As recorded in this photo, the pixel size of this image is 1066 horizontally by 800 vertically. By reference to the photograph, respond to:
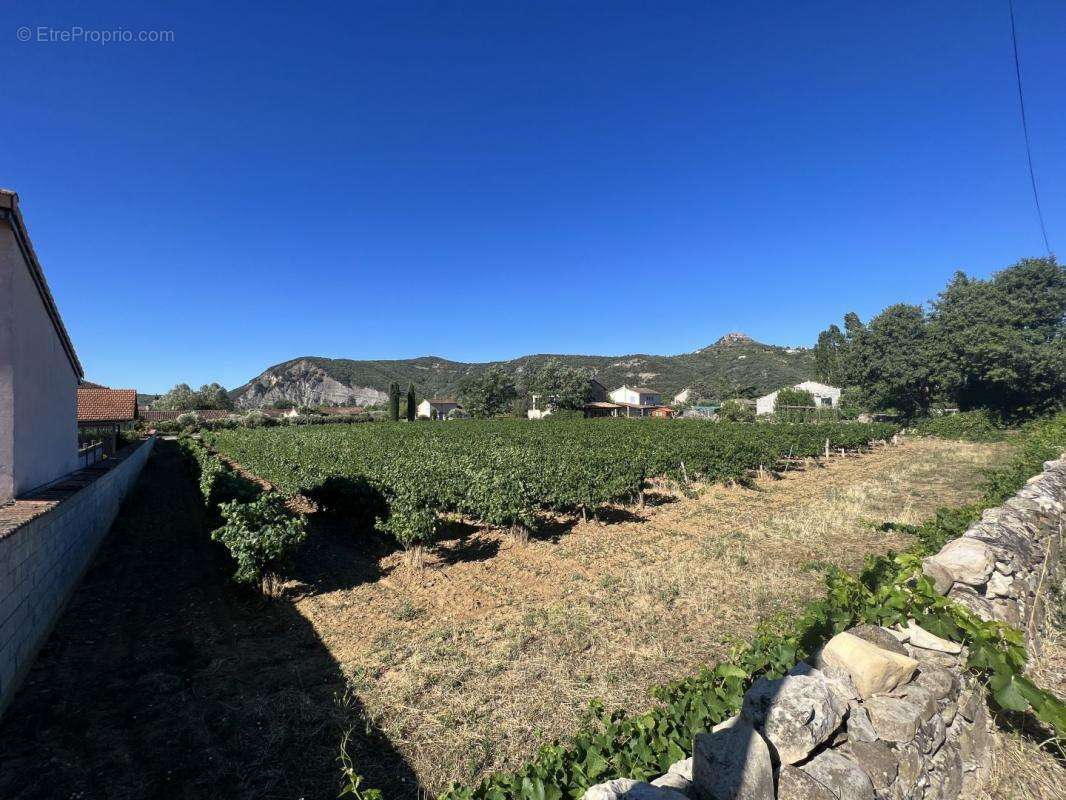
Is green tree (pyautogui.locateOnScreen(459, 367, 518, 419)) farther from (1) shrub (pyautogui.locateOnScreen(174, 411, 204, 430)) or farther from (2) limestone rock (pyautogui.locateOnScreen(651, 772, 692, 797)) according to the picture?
(2) limestone rock (pyautogui.locateOnScreen(651, 772, 692, 797))

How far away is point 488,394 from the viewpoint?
80.1 m

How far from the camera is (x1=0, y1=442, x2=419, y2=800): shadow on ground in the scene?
3.75 metres

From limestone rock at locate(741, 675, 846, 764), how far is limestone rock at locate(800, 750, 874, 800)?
2.3 inches

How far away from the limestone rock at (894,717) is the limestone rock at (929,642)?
0.70 meters

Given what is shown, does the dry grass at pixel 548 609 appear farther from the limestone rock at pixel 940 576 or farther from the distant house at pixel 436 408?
the distant house at pixel 436 408

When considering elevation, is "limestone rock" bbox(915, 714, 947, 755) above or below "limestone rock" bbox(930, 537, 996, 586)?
below

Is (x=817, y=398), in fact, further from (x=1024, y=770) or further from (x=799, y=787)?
(x=799, y=787)

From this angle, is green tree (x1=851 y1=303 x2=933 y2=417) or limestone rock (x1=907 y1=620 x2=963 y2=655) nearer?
limestone rock (x1=907 y1=620 x2=963 y2=655)

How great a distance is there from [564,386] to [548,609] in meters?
69.8

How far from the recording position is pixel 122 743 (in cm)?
420

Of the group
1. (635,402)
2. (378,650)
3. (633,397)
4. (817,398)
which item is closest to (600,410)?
(633,397)

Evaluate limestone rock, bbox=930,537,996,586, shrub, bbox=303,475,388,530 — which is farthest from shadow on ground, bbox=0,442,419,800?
limestone rock, bbox=930,537,996,586

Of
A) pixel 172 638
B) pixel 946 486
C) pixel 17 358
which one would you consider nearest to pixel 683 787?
pixel 172 638

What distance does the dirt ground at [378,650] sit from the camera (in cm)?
393
